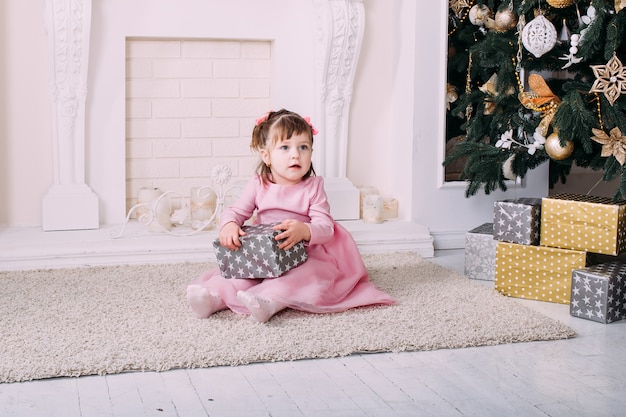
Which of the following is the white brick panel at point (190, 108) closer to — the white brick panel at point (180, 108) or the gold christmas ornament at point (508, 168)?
the white brick panel at point (180, 108)

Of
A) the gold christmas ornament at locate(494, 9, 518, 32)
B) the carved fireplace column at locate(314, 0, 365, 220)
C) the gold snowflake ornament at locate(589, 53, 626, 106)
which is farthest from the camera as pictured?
the carved fireplace column at locate(314, 0, 365, 220)

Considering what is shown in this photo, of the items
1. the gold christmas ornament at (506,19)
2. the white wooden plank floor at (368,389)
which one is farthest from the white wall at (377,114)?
the white wooden plank floor at (368,389)

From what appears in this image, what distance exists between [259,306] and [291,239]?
238 mm

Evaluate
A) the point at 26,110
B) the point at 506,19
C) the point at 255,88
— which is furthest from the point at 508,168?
the point at 26,110

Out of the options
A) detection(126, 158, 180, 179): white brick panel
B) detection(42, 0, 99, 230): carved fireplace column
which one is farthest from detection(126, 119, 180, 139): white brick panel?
detection(42, 0, 99, 230): carved fireplace column

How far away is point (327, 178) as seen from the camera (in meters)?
3.50

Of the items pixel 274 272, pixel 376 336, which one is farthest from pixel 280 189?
pixel 376 336

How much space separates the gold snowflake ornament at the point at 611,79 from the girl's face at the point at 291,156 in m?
0.91

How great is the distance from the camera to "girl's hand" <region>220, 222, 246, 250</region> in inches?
93.2

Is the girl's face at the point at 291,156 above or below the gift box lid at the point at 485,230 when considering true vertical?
above

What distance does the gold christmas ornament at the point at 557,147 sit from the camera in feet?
8.93

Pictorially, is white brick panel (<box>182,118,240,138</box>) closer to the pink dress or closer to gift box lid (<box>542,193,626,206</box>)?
the pink dress

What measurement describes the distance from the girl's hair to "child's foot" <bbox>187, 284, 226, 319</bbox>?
456mm

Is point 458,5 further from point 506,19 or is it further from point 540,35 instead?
point 540,35
